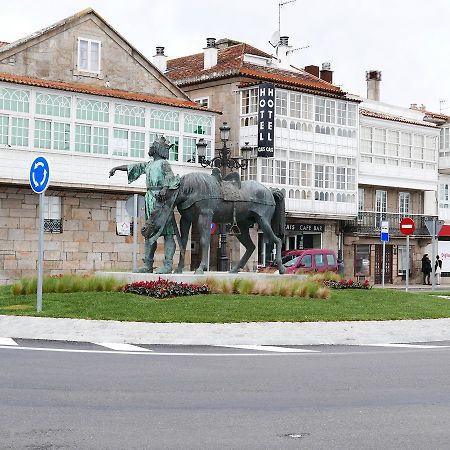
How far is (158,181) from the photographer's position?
A: 23641 millimetres

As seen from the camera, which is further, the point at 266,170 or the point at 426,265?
the point at 426,265

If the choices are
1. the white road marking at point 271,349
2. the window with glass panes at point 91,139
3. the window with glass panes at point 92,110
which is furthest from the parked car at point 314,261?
the white road marking at point 271,349

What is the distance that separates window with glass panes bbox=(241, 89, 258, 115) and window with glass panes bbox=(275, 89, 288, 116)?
1.18m

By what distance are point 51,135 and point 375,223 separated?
2222 cm

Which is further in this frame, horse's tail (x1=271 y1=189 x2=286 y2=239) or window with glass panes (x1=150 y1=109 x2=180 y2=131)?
window with glass panes (x1=150 y1=109 x2=180 y2=131)

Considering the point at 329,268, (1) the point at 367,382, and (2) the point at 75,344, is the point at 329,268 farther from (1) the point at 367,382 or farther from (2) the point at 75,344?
(1) the point at 367,382

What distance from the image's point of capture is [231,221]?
83.1ft

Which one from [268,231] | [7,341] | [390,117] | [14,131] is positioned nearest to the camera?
[7,341]

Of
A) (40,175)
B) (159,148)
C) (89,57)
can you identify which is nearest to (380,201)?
(89,57)

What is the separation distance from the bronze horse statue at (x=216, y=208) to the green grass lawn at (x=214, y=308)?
2.49m

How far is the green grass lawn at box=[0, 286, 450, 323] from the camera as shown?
18906mm

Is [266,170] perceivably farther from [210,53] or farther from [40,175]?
[40,175]

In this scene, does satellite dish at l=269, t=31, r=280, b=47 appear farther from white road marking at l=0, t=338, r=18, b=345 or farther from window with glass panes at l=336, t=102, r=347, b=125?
white road marking at l=0, t=338, r=18, b=345

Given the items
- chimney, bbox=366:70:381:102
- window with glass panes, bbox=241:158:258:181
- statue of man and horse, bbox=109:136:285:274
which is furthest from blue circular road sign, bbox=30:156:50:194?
chimney, bbox=366:70:381:102
